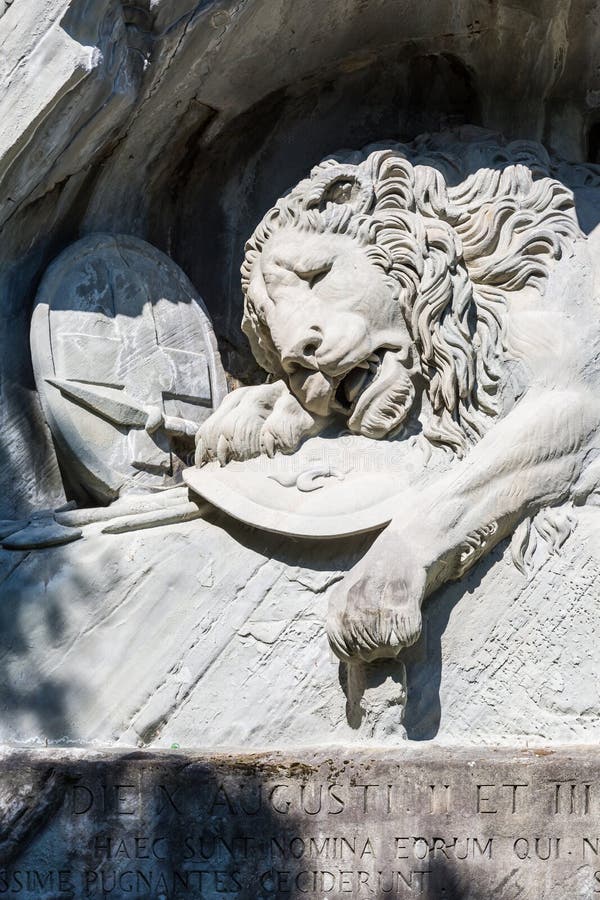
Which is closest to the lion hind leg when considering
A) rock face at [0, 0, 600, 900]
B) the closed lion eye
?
rock face at [0, 0, 600, 900]

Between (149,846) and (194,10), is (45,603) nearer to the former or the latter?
(149,846)

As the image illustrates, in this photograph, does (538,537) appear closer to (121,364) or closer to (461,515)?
(461,515)

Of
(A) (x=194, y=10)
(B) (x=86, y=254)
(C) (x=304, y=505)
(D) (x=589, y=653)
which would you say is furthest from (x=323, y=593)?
(A) (x=194, y=10)

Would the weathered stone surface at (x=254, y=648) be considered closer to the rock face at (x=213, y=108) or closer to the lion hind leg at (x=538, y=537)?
the lion hind leg at (x=538, y=537)

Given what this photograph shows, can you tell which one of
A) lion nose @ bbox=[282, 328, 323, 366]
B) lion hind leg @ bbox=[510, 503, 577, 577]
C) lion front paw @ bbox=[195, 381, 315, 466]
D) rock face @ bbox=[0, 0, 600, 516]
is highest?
rock face @ bbox=[0, 0, 600, 516]

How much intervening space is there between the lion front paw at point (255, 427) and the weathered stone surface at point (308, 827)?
4.24 ft

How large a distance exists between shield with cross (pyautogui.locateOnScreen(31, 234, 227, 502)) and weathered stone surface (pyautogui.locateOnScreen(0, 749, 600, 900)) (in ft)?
4.98

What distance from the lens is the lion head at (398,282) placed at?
7273 millimetres

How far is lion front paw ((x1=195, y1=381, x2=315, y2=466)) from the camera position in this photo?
7387 millimetres

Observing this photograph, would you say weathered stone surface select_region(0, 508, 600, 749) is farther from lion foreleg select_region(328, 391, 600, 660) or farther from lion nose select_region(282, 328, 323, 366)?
lion nose select_region(282, 328, 323, 366)

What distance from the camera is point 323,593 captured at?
7172 mm

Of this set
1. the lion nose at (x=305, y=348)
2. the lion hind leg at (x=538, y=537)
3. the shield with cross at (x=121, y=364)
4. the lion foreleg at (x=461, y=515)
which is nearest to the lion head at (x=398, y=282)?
the lion nose at (x=305, y=348)

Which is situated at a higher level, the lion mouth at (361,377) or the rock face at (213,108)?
the rock face at (213,108)

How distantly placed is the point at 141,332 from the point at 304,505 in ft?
3.78
